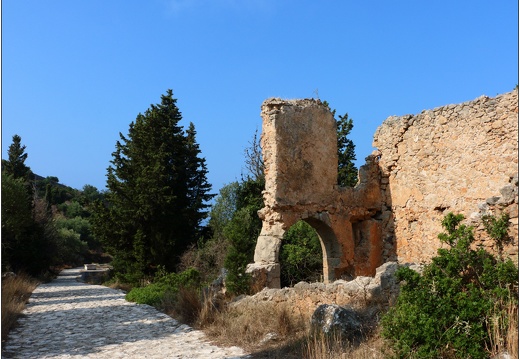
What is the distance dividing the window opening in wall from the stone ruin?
204 cm

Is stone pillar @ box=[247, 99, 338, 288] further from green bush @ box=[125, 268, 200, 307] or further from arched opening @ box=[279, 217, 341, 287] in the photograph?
green bush @ box=[125, 268, 200, 307]

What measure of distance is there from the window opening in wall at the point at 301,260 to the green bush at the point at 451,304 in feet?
33.3

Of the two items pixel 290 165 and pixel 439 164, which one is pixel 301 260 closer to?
pixel 290 165

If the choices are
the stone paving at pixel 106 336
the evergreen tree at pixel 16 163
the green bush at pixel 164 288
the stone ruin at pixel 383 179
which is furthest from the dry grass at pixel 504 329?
the evergreen tree at pixel 16 163

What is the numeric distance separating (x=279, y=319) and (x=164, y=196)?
15.9 m

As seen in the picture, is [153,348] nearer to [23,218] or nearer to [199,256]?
[199,256]

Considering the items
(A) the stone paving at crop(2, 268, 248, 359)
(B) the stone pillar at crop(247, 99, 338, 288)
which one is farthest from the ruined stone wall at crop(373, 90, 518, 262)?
(A) the stone paving at crop(2, 268, 248, 359)

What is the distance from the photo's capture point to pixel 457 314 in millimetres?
5492

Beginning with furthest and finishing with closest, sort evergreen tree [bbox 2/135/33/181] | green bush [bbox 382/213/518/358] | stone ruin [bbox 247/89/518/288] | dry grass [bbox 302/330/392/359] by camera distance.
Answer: evergreen tree [bbox 2/135/33/181] → stone ruin [bbox 247/89/518/288] → dry grass [bbox 302/330/392/359] → green bush [bbox 382/213/518/358]

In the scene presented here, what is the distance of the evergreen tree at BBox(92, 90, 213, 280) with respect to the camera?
74.8ft

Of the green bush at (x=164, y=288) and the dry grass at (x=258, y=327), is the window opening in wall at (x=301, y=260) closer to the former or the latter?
the green bush at (x=164, y=288)

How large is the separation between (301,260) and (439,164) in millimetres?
6146

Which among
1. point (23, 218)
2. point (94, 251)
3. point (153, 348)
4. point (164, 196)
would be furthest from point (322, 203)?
point (94, 251)

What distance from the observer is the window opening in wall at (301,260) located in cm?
1641
